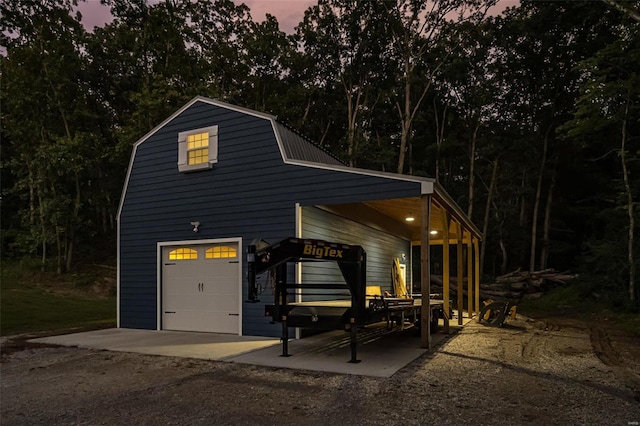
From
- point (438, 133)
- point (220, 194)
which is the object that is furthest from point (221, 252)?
point (438, 133)

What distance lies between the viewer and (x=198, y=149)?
11.4 m

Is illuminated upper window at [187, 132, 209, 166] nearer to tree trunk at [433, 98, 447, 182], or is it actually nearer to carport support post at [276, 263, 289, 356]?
carport support post at [276, 263, 289, 356]

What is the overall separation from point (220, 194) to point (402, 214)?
18.4ft

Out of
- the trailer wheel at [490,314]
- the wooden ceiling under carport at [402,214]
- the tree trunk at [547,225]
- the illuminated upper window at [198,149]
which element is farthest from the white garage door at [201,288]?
the tree trunk at [547,225]

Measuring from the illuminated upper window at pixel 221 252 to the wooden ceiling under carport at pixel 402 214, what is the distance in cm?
244

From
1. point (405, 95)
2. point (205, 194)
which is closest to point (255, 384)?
point (205, 194)

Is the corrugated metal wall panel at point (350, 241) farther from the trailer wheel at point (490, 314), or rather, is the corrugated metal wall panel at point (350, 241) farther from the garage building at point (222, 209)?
the trailer wheel at point (490, 314)

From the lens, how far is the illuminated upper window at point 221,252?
10611 millimetres

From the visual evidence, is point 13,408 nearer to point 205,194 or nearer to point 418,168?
point 205,194

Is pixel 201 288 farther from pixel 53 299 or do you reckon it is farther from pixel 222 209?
pixel 53 299

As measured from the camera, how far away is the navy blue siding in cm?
968

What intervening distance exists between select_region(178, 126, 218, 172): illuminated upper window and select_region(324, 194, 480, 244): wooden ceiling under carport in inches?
123

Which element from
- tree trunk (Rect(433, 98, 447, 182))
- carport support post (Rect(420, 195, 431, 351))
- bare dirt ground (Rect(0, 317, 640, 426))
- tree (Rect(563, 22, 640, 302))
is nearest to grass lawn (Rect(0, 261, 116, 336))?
bare dirt ground (Rect(0, 317, 640, 426))

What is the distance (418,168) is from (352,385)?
933 inches
